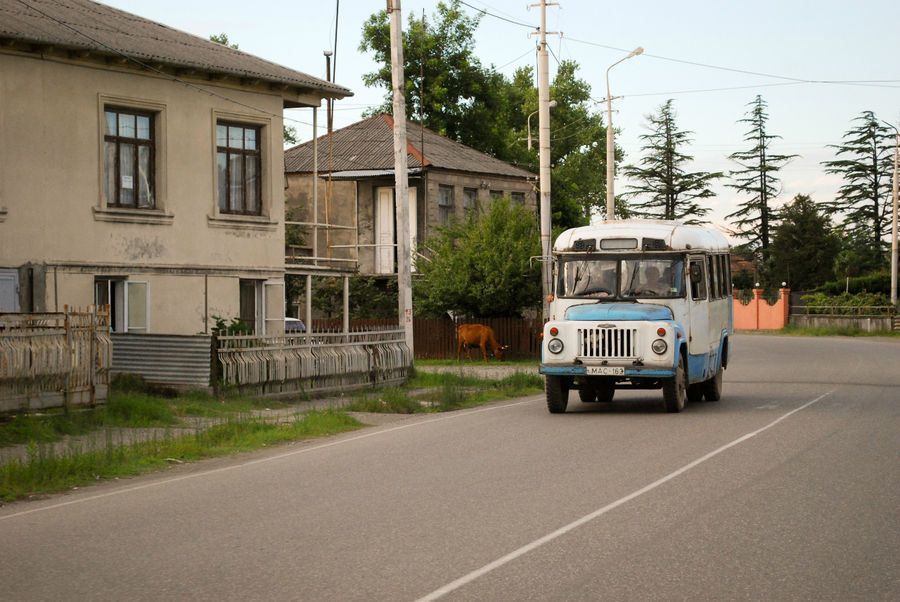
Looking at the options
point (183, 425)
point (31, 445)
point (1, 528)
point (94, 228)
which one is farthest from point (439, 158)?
point (1, 528)

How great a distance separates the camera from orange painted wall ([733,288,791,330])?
70.4 metres

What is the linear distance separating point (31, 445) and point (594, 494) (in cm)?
684

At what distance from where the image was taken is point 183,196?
2544 centimetres

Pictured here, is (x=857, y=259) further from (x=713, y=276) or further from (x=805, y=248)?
(x=713, y=276)

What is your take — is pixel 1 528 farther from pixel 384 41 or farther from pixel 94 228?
pixel 384 41

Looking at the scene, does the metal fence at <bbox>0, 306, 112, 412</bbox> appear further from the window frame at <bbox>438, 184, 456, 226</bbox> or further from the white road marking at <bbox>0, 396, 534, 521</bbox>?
the window frame at <bbox>438, 184, 456, 226</bbox>

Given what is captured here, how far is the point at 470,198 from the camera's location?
159 ft

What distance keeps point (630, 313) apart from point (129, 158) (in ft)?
38.8

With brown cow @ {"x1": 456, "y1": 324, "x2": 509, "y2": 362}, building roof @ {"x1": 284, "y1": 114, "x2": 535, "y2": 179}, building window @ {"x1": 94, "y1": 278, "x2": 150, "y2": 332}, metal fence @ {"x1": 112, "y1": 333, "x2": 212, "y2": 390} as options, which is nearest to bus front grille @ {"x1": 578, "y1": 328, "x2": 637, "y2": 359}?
metal fence @ {"x1": 112, "y1": 333, "x2": 212, "y2": 390}

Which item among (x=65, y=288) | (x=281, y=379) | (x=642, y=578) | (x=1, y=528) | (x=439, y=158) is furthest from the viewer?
(x=439, y=158)

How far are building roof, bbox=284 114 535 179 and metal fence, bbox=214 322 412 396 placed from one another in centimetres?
1973

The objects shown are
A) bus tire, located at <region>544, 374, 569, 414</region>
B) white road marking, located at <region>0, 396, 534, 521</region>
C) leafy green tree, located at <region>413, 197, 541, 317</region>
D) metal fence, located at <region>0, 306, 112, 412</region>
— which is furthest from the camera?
leafy green tree, located at <region>413, 197, 541, 317</region>

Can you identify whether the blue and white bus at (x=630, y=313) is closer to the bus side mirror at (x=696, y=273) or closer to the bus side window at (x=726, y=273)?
the bus side mirror at (x=696, y=273)

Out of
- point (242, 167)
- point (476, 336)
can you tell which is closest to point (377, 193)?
point (476, 336)
